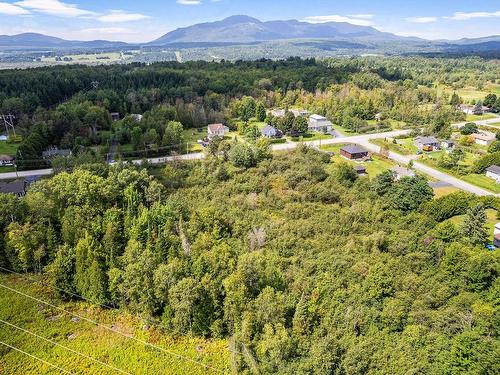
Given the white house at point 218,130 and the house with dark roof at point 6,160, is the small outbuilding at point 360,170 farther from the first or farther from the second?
the house with dark roof at point 6,160

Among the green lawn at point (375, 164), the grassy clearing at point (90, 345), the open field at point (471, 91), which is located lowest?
the grassy clearing at point (90, 345)

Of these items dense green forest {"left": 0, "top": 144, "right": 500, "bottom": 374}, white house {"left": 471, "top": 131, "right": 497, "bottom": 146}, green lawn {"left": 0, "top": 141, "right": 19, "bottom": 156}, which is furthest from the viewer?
white house {"left": 471, "top": 131, "right": 497, "bottom": 146}

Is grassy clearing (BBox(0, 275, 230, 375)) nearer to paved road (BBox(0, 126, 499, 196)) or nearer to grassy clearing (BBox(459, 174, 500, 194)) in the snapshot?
paved road (BBox(0, 126, 499, 196))

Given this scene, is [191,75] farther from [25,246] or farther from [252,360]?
[252,360]

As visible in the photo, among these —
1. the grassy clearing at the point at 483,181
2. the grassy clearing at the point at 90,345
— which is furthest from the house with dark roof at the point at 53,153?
the grassy clearing at the point at 483,181

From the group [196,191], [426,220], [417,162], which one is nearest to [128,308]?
[196,191]

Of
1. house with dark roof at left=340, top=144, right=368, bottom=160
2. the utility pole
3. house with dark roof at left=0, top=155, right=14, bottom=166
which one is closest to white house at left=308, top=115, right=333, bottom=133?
house with dark roof at left=340, top=144, right=368, bottom=160

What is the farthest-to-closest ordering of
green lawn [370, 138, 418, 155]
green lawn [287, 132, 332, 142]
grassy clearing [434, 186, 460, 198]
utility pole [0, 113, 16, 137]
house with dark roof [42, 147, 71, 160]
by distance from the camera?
green lawn [287, 132, 332, 142] < utility pole [0, 113, 16, 137] < green lawn [370, 138, 418, 155] < house with dark roof [42, 147, 71, 160] < grassy clearing [434, 186, 460, 198]

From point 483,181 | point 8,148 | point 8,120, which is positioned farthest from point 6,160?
point 483,181
